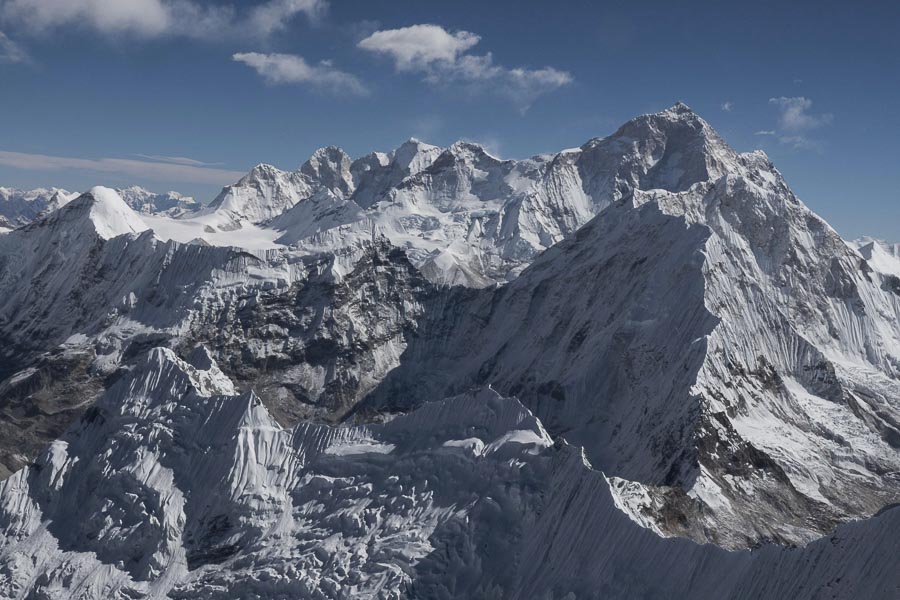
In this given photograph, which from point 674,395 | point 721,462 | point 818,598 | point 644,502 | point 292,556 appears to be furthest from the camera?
point 674,395

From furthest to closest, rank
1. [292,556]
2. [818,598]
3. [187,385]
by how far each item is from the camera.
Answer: [187,385]
[292,556]
[818,598]

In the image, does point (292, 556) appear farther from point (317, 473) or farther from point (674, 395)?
point (674, 395)

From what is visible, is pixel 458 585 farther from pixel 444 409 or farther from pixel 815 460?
pixel 815 460

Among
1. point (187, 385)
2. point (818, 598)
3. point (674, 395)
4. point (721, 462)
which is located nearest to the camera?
point (818, 598)

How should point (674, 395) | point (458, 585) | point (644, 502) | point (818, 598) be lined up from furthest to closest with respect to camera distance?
point (674, 395) → point (644, 502) → point (458, 585) → point (818, 598)

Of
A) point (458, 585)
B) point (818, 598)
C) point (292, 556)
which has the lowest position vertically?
point (292, 556)

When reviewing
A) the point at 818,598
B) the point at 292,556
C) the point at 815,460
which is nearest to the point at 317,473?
the point at 292,556

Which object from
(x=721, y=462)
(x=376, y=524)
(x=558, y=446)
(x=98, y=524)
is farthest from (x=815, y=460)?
(x=98, y=524)

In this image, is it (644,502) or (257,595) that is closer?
(257,595)

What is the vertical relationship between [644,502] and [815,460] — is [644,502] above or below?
below
